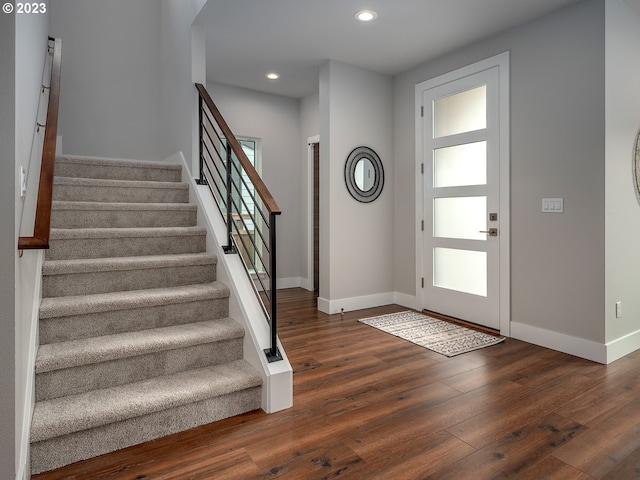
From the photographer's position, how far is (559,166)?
3076 mm

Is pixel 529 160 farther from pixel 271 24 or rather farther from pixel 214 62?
pixel 214 62

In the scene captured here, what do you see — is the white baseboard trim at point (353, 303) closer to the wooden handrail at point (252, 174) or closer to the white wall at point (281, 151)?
the white wall at point (281, 151)

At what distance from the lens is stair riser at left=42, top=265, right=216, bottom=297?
2.23 m

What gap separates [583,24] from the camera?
2.91 m

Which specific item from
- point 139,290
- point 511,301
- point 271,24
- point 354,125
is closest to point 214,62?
point 271,24

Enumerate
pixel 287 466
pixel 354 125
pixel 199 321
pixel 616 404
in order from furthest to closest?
pixel 354 125 → pixel 199 321 → pixel 616 404 → pixel 287 466

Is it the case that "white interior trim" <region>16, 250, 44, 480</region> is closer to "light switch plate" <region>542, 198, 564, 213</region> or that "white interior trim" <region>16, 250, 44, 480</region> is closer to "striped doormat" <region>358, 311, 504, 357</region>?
"striped doormat" <region>358, 311, 504, 357</region>

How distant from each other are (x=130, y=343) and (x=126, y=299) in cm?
29

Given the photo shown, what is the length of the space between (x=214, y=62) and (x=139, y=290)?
292cm

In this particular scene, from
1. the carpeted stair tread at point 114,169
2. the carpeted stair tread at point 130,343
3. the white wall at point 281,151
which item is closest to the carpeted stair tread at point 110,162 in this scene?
the carpeted stair tread at point 114,169

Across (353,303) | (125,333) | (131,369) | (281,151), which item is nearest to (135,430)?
(131,369)

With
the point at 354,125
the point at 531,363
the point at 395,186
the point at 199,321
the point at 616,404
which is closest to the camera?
the point at 616,404

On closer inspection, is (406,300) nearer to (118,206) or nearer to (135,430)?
(118,206)
